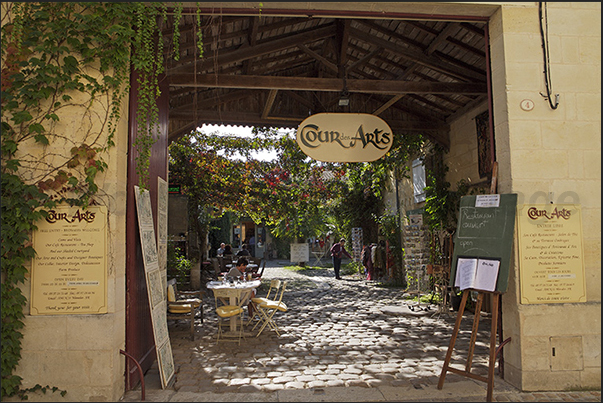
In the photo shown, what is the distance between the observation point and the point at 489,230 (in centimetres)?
376

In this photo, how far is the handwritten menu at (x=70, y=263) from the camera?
11.4 ft

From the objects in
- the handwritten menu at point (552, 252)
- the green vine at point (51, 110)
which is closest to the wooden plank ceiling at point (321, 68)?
the green vine at point (51, 110)

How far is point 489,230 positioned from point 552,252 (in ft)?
2.03

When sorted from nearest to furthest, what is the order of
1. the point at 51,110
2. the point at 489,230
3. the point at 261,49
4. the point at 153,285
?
the point at 51,110
the point at 489,230
the point at 153,285
the point at 261,49

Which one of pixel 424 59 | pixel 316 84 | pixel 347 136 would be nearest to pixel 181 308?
pixel 347 136

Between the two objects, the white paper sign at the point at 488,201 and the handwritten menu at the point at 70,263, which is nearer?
the handwritten menu at the point at 70,263

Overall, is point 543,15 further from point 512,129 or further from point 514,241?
point 514,241

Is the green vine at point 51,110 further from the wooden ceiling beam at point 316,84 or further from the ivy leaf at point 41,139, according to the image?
the wooden ceiling beam at point 316,84

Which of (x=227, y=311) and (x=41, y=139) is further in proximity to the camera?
(x=227, y=311)

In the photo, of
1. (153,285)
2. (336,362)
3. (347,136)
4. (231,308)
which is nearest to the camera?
(153,285)

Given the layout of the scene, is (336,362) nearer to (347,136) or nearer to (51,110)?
(347,136)

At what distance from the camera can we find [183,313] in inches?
228

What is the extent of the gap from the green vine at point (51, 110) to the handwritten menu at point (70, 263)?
0.30 ft

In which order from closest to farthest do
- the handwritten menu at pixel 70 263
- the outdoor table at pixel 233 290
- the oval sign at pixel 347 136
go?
the handwritten menu at pixel 70 263, the oval sign at pixel 347 136, the outdoor table at pixel 233 290
